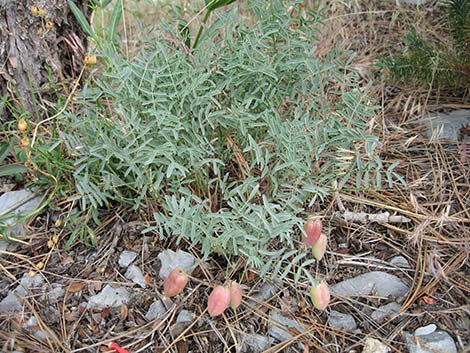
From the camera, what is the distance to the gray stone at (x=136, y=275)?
1.58 metres

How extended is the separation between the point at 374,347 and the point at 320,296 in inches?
7.8

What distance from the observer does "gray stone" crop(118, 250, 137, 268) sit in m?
1.62

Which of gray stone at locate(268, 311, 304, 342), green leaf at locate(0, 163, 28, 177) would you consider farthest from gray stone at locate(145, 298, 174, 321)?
green leaf at locate(0, 163, 28, 177)

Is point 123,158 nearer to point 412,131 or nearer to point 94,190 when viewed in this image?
point 94,190

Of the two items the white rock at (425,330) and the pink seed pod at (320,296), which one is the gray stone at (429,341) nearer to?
the white rock at (425,330)

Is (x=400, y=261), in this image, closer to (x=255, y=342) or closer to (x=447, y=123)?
(x=255, y=342)

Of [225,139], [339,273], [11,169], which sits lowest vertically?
[339,273]

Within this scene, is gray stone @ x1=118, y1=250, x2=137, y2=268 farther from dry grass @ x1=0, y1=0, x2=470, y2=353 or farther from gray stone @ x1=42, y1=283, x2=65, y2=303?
gray stone @ x1=42, y1=283, x2=65, y2=303

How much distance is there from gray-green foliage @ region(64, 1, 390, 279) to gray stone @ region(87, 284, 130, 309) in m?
0.21

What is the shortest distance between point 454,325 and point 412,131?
2.76 ft

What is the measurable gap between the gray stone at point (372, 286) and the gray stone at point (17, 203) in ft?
3.18

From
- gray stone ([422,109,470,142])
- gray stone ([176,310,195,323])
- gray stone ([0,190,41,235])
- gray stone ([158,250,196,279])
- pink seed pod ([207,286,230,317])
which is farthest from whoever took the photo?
gray stone ([422,109,470,142])

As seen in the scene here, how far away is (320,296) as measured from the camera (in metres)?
1.39

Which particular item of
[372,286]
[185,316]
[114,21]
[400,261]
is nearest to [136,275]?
[185,316]
